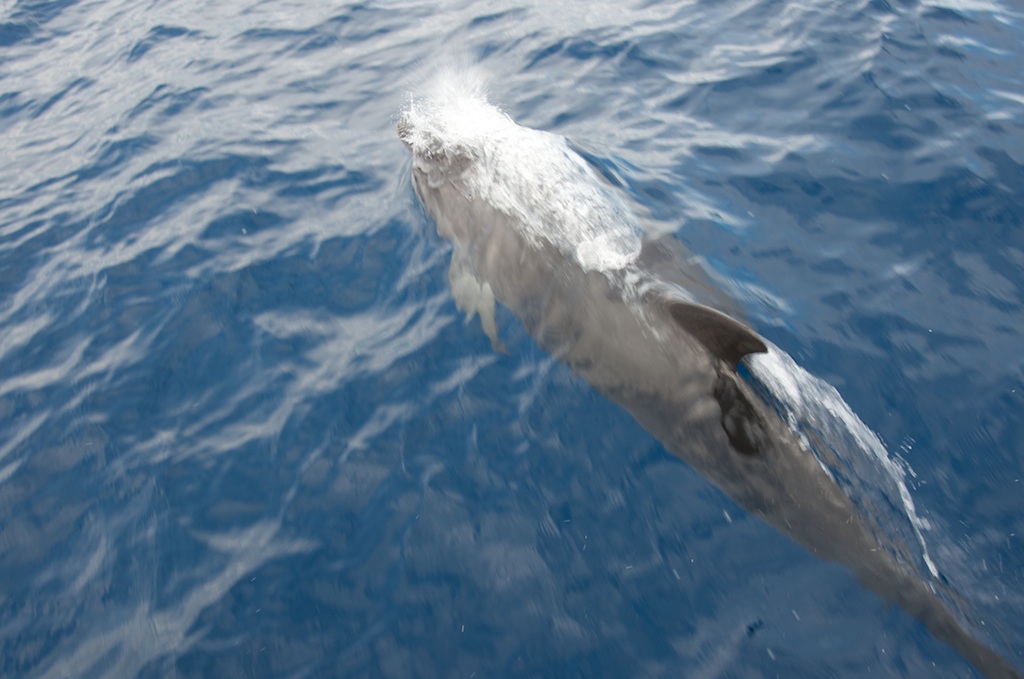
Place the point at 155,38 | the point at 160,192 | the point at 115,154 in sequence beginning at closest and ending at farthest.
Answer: the point at 160,192, the point at 115,154, the point at 155,38

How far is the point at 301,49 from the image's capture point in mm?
13164

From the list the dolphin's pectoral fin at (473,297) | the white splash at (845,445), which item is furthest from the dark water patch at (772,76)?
the white splash at (845,445)

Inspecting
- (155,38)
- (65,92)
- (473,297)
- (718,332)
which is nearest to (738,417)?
(718,332)

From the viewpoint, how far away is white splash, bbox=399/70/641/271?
6.57 meters

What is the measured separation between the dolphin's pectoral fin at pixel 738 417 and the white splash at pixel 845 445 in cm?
34

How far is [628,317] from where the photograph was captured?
5523 millimetres

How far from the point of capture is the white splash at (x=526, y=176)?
657cm

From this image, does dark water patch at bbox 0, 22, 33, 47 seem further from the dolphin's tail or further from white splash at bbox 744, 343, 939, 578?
the dolphin's tail

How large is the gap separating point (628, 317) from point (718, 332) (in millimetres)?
926

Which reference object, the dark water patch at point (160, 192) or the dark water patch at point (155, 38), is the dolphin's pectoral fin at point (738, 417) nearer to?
the dark water patch at point (160, 192)

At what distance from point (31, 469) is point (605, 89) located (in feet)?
26.2

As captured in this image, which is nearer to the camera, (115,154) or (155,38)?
(115,154)

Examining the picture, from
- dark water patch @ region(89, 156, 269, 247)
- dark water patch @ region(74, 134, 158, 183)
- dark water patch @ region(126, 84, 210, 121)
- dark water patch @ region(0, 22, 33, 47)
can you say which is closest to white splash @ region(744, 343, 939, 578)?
dark water patch @ region(89, 156, 269, 247)

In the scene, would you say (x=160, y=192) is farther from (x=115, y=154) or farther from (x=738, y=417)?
(x=738, y=417)
